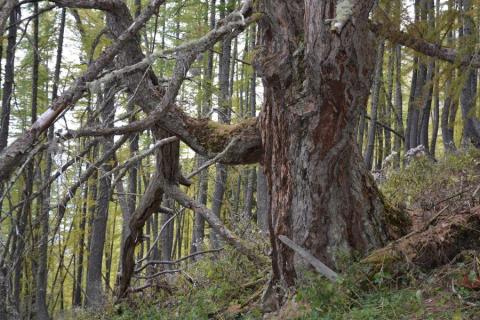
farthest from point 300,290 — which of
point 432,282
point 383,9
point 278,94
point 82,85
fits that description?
point 383,9

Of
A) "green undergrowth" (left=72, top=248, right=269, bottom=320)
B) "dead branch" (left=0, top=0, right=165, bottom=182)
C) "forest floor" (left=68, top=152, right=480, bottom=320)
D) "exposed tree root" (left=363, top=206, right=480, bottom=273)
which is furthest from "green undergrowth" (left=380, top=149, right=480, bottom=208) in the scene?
"dead branch" (left=0, top=0, right=165, bottom=182)

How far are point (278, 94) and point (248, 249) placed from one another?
7.73 feet

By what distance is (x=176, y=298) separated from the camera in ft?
22.7

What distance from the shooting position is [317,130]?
464 cm

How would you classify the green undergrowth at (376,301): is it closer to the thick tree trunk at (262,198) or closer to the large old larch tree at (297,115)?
the large old larch tree at (297,115)

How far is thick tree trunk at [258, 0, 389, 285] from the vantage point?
14.5ft

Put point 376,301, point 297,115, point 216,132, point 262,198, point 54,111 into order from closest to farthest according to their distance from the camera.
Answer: point 54,111 < point 376,301 < point 297,115 < point 216,132 < point 262,198

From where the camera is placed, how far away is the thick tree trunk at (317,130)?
4434 millimetres

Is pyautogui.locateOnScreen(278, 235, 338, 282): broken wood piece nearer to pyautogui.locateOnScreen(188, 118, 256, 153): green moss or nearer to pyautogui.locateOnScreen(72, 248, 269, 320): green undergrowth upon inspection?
pyautogui.locateOnScreen(72, 248, 269, 320): green undergrowth

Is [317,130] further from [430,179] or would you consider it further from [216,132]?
[430,179]

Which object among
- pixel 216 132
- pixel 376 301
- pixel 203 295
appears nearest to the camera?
pixel 376 301

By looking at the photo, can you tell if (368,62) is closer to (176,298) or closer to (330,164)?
(330,164)

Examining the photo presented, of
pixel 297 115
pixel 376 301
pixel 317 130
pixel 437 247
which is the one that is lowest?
pixel 376 301

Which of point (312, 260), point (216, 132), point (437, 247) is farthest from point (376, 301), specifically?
point (216, 132)
